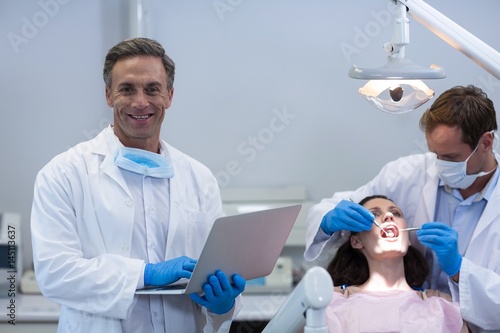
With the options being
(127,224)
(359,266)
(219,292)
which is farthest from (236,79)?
(219,292)

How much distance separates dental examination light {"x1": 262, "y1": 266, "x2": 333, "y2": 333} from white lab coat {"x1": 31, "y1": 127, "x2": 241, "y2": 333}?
68 centimetres

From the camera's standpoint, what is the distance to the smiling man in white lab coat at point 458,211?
2.21 metres

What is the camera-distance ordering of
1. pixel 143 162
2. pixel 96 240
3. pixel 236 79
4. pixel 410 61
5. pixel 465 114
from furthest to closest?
pixel 236 79 → pixel 465 114 → pixel 143 162 → pixel 96 240 → pixel 410 61

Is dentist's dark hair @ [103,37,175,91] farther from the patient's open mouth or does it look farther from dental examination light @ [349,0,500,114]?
the patient's open mouth

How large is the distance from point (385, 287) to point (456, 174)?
47cm

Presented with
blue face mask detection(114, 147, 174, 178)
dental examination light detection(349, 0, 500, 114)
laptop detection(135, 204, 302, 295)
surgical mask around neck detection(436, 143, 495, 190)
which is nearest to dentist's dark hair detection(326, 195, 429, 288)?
surgical mask around neck detection(436, 143, 495, 190)

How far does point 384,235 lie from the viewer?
2471mm

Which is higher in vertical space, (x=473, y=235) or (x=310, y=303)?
(x=310, y=303)

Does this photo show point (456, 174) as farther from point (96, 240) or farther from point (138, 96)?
point (96, 240)

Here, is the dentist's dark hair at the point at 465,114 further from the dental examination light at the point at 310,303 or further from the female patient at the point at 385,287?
the dental examination light at the point at 310,303

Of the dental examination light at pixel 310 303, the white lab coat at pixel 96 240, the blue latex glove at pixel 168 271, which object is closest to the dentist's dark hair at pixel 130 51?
the white lab coat at pixel 96 240

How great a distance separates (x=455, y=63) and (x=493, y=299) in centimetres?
157

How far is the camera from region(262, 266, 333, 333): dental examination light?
1266mm

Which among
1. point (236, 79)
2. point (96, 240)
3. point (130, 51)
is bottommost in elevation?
point (96, 240)
